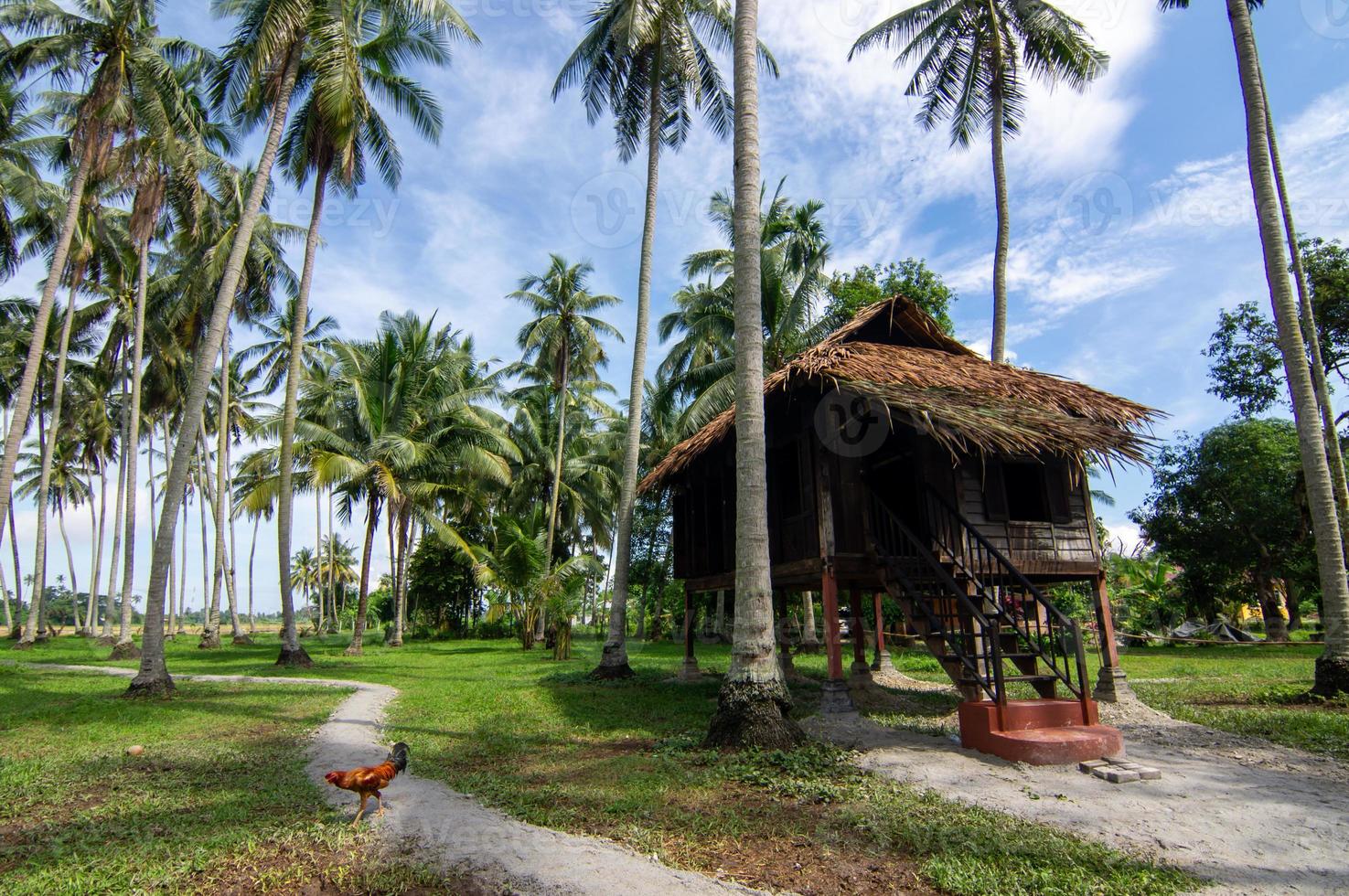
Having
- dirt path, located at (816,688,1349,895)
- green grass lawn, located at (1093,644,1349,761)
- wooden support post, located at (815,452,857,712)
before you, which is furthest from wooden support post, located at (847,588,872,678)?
green grass lawn, located at (1093,644,1349,761)

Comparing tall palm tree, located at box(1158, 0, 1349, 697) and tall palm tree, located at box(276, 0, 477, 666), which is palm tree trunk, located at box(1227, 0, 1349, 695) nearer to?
tall palm tree, located at box(1158, 0, 1349, 697)

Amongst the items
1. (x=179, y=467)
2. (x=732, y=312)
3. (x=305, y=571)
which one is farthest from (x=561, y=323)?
(x=305, y=571)

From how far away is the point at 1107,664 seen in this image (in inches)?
428

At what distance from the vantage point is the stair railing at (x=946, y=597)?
24.9ft

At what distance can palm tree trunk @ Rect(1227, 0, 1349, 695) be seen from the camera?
10.1 metres

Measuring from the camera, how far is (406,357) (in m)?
24.3

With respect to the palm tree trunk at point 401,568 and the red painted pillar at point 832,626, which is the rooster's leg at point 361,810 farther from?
the palm tree trunk at point 401,568

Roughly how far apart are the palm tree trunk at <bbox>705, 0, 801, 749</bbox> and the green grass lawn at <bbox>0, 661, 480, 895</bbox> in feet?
12.4

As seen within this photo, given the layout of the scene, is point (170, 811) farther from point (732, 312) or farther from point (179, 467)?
point (732, 312)

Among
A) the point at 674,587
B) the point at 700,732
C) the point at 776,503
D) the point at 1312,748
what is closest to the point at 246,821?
the point at 700,732

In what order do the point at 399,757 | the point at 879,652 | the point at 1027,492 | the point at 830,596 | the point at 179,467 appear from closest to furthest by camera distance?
the point at 399,757
the point at 830,596
the point at 1027,492
the point at 179,467
the point at 879,652

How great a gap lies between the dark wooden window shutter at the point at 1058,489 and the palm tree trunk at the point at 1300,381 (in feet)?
10.00

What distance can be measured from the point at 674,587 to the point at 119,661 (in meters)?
23.0

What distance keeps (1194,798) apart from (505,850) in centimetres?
541
